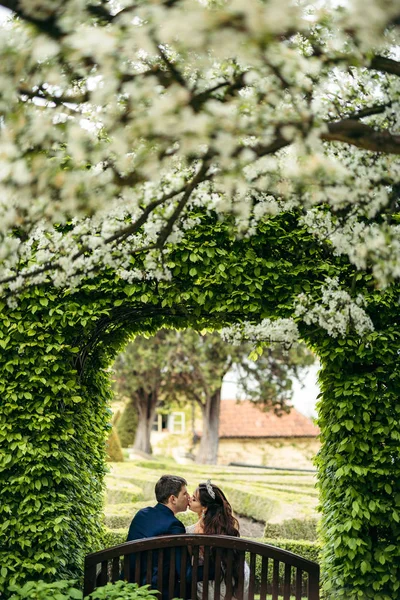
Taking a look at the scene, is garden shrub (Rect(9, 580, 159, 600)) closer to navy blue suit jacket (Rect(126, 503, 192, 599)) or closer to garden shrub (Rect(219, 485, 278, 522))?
navy blue suit jacket (Rect(126, 503, 192, 599))

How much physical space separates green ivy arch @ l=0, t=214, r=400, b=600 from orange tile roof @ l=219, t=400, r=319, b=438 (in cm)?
2849

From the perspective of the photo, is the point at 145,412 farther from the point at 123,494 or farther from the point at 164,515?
the point at 164,515

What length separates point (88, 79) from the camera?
386 cm

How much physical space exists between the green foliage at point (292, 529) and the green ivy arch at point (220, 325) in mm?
4751

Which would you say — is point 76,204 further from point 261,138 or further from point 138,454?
point 138,454

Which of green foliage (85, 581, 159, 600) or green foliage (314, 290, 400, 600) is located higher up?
green foliage (314, 290, 400, 600)

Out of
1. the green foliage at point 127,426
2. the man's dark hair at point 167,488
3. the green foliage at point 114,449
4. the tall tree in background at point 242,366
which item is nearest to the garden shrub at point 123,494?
the green foliage at point 114,449

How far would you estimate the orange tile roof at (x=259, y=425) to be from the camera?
34.8 meters

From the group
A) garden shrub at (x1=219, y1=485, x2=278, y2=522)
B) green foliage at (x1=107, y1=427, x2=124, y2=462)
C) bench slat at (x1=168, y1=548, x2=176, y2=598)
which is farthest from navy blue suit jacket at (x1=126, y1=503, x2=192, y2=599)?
green foliage at (x1=107, y1=427, x2=124, y2=462)

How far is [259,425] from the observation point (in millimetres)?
35875

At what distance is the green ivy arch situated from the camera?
5.43 meters

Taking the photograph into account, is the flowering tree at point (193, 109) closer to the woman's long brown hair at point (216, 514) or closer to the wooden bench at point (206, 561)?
the wooden bench at point (206, 561)

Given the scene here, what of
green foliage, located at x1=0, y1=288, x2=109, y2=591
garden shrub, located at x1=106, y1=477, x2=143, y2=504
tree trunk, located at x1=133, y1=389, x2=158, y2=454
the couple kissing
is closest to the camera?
the couple kissing

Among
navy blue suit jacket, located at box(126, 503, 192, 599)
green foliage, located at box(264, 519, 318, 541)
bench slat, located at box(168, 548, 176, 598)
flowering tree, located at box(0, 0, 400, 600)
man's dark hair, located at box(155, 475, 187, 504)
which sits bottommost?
green foliage, located at box(264, 519, 318, 541)
